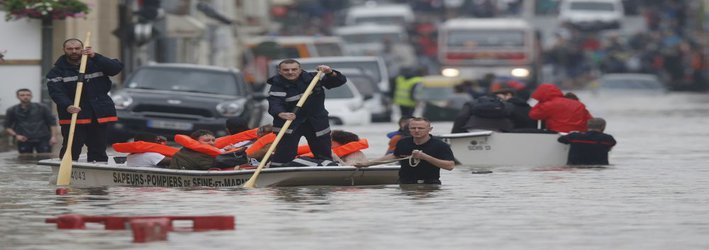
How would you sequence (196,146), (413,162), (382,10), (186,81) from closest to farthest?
(196,146), (413,162), (186,81), (382,10)

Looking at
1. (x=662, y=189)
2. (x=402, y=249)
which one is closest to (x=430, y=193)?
(x=662, y=189)

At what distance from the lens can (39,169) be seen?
25.8 m

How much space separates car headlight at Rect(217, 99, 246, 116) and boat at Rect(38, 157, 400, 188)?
1136cm

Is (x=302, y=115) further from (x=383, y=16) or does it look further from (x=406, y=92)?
(x=383, y=16)

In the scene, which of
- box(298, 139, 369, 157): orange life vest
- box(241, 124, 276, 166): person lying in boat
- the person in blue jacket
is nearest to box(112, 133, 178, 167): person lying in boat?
the person in blue jacket

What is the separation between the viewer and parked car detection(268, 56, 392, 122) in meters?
45.1

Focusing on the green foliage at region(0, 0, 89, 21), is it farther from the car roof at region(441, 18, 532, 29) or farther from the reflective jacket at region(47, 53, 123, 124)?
the car roof at region(441, 18, 532, 29)

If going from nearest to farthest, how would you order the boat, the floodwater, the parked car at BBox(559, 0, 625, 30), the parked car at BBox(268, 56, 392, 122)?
the floodwater < the boat < the parked car at BBox(268, 56, 392, 122) < the parked car at BBox(559, 0, 625, 30)

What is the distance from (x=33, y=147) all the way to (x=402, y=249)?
15.6m

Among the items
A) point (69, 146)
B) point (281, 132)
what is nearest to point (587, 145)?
point (281, 132)

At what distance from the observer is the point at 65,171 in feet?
71.4

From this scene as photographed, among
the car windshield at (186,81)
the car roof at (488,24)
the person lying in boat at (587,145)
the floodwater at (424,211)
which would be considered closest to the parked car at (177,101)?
the car windshield at (186,81)

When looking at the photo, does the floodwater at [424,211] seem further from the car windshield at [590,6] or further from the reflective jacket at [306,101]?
the car windshield at [590,6]

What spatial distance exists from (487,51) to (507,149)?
35160mm
